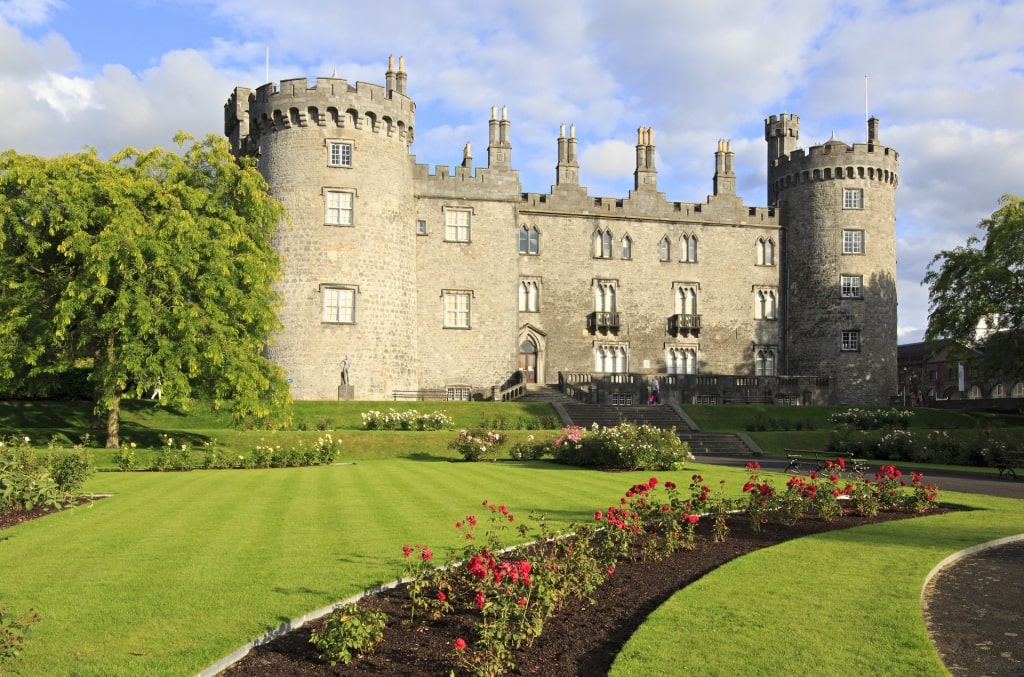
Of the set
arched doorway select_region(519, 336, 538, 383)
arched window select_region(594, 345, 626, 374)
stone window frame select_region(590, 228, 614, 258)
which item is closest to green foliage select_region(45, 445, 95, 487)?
arched doorway select_region(519, 336, 538, 383)

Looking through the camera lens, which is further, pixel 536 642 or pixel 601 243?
pixel 601 243

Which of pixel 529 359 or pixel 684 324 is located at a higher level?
pixel 684 324

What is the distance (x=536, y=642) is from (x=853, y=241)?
47.9m

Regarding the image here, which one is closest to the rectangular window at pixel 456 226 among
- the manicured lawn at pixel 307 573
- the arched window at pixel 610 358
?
the arched window at pixel 610 358

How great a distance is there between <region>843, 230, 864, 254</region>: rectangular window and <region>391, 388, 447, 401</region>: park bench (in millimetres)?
25190

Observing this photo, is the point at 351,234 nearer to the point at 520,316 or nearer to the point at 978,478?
the point at 520,316

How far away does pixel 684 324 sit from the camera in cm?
5025

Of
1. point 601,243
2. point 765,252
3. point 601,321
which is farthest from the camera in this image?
point 765,252

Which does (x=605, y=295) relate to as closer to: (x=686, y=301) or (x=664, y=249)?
(x=664, y=249)

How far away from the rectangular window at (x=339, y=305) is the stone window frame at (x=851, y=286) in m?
28.3

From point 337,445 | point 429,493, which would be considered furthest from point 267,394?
point 429,493

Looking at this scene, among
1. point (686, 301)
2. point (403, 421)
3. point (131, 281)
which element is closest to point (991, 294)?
point (686, 301)

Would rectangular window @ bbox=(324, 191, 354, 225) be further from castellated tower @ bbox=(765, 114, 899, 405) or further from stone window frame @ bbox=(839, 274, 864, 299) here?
stone window frame @ bbox=(839, 274, 864, 299)

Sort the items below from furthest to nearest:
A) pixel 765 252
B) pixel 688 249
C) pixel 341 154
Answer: pixel 765 252 → pixel 688 249 → pixel 341 154
